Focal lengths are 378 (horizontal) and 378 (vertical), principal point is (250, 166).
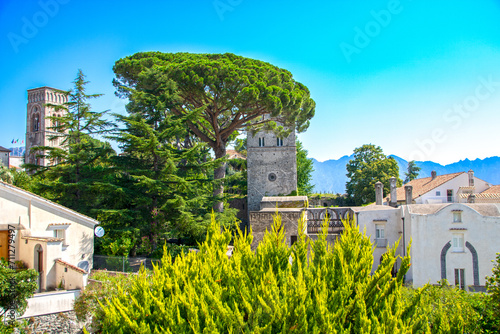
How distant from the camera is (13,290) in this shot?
9.77 metres

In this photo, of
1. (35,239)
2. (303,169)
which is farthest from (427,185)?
(35,239)

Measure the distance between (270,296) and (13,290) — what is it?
7.45m

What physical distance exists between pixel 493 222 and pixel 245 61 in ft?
56.7

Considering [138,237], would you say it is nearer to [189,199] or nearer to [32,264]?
[189,199]

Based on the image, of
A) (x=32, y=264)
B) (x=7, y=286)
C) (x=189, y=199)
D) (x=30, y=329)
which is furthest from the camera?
(x=189, y=199)

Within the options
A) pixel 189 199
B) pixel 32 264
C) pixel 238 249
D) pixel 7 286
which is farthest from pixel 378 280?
pixel 189 199

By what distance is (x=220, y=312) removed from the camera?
19.9 feet

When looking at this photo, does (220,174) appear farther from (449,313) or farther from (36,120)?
(36,120)

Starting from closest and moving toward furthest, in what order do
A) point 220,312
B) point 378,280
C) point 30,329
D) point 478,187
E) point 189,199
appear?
1. point 220,312
2. point 378,280
3. point 30,329
4. point 189,199
5. point 478,187

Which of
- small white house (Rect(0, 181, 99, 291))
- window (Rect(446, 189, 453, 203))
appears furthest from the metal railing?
window (Rect(446, 189, 453, 203))

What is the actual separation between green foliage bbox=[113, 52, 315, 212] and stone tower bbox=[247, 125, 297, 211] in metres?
12.6

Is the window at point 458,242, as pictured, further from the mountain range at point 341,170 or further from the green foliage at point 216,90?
the mountain range at point 341,170

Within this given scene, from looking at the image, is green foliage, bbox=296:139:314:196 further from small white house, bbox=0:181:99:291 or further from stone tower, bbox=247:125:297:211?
small white house, bbox=0:181:99:291

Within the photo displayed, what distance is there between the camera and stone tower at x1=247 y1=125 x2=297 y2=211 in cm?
3994
